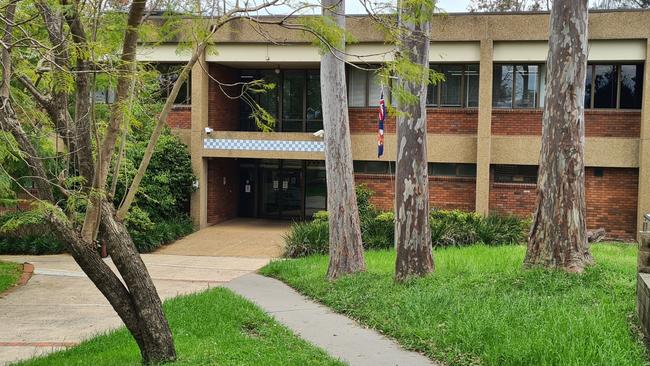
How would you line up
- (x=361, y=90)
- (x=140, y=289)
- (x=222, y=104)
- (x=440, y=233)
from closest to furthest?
1. (x=140, y=289)
2. (x=440, y=233)
3. (x=361, y=90)
4. (x=222, y=104)

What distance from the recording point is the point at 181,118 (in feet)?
81.0

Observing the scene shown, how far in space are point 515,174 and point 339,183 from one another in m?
10.6

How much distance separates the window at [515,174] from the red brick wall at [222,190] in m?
10.3

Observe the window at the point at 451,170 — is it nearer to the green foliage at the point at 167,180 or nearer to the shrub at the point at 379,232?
the shrub at the point at 379,232

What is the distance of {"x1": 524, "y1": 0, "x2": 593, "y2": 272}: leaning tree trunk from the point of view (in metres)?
9.46

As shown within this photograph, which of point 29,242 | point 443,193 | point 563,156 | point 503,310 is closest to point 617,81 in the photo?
point 443,193

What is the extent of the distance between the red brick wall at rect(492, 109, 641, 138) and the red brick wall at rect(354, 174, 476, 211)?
2.07 m

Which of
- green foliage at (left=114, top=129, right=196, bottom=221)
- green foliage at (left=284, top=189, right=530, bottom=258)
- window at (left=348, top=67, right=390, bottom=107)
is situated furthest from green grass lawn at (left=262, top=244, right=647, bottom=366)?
window at (left=348, top=67, right=390, bottom=107)

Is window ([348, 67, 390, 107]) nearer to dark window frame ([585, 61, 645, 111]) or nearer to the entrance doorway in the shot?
the entrance doorway

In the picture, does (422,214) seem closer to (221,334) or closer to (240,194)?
(221,334)

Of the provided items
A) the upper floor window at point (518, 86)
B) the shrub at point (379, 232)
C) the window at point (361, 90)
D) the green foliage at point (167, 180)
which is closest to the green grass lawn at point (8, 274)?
the green foliage at point (167, 180)

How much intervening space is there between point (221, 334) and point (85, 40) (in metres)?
4.33

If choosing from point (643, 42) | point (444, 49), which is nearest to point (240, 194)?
point (444, 49)

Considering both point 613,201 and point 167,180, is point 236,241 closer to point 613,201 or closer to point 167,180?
point 167,180
